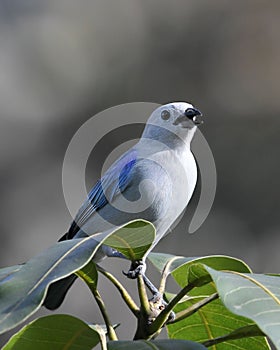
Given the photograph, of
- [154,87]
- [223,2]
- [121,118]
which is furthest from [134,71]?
[121,118]

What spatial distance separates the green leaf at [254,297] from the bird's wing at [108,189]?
80 centimetres

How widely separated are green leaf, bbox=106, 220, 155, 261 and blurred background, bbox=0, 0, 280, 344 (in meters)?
2.21

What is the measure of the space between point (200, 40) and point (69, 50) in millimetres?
762

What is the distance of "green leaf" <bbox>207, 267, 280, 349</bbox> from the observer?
944 mm

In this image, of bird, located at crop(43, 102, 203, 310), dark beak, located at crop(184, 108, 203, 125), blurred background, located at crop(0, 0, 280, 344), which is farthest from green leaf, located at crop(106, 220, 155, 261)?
blurred background, located at crop(0, 0, 280, 344)

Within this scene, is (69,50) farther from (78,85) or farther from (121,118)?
(121,118)

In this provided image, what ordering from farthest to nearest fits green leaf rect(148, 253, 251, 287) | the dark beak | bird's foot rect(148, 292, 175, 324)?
1. the dark beak
2. green leaf rect(148, 253, 251, 287)
3. bird's foot rect(148, 292, 175, 324)

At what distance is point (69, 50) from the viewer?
462cm

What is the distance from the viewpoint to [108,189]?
1.95 metres

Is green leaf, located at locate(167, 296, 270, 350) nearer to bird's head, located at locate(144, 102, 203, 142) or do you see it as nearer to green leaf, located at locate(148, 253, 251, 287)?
green leaf, located at locate(148, 253, 251, 287)

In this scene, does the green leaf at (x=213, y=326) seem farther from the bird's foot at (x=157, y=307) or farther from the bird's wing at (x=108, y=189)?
the bird's wing at (x=108, y=189)

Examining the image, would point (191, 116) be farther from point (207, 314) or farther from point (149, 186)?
point (207, 314)

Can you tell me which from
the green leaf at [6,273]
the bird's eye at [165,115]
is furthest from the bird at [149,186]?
the green leaf at [6,273]

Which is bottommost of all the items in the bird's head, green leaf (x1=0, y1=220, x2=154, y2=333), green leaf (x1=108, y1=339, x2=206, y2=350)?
green leaf (x1=108, y1=339, x2=206, y2=350)
